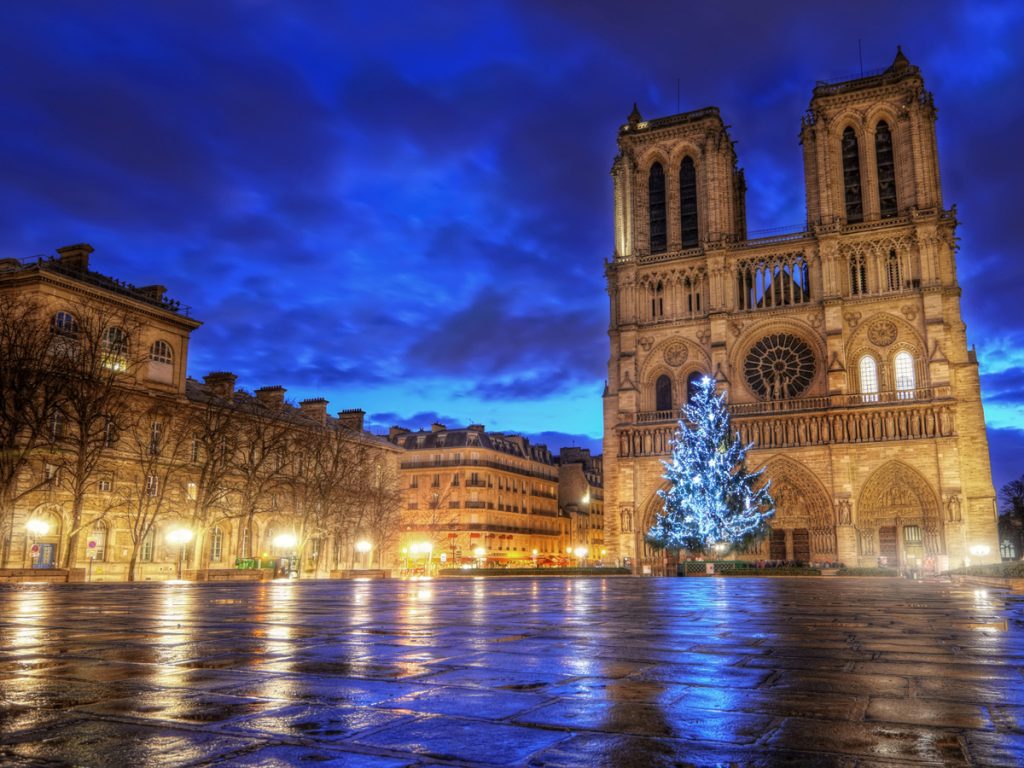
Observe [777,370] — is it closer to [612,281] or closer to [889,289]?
[889,289]

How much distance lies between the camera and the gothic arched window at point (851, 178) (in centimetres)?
5716

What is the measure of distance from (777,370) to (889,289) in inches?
318

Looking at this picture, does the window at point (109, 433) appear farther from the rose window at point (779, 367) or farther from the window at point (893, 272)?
the window at point (893, 272)

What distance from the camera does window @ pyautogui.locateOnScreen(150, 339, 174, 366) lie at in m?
43.5

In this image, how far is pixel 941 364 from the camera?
50.7 metres

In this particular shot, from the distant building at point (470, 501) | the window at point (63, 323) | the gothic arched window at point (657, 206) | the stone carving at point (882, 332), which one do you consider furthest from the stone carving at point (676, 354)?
the window at point (63, 323)

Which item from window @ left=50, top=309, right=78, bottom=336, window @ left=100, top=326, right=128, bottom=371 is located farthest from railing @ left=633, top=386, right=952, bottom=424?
window @ left=50, top=309, right=78, bottom=336

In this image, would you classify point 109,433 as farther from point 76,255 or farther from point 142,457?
point 76,255

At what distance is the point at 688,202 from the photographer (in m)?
61.6

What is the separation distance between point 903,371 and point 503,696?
53.9 meters

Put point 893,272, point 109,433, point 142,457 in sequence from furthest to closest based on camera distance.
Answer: point 893,272 → point 142,457 → point 109,433

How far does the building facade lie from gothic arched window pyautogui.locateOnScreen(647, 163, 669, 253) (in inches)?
1021

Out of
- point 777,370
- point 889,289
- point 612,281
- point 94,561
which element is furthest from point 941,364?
point 94,561

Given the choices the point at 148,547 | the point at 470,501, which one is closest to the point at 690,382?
the point at 470,501
